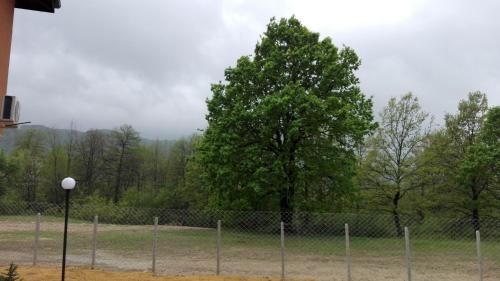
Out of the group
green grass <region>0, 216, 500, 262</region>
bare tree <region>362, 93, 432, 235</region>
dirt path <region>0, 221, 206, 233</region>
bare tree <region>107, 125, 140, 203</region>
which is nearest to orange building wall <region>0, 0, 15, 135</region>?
green grass <region>0, 216, 500, 262</region>

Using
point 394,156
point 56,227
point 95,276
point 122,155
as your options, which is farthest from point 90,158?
point 95,276

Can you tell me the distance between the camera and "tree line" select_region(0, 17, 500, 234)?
24.8 metres

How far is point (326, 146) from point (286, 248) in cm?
728

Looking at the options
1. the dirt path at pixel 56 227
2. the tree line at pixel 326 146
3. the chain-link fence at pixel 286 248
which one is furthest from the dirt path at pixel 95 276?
the dirt path at pixel 56 227

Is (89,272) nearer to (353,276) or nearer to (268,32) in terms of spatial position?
(353,276)

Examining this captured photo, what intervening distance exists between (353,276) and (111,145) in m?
58.7

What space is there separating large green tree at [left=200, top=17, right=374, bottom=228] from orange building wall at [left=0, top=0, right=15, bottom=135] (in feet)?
45.7

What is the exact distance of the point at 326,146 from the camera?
25609 mm

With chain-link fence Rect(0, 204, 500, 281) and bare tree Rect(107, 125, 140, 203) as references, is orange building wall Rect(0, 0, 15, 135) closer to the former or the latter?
chain-link fence Rect(0, 204, 500, 281)

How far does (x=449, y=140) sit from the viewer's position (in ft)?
111

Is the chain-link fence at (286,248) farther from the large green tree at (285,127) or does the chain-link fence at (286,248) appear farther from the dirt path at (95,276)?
the large green tree at (285,127)

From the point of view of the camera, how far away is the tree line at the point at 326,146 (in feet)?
81.5

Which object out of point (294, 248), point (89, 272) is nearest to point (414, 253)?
point (294, 248)

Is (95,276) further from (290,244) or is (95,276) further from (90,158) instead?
(90,158)
